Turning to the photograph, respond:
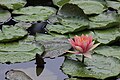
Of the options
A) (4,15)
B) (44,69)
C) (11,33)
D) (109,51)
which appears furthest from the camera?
(4,15)

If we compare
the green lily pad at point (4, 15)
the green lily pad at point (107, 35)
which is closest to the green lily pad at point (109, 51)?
the green lily pad at point (107, 35)

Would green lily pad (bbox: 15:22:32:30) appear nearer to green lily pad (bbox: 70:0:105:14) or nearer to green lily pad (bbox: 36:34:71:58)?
green lily pad (bbox: 36:34:71:58)

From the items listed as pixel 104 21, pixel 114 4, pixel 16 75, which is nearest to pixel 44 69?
pixel 16 75

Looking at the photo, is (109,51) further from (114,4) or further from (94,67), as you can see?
(114,4)

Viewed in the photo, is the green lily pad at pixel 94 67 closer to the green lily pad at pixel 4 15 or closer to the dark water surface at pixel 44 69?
the dark water surface at pixel 44 69

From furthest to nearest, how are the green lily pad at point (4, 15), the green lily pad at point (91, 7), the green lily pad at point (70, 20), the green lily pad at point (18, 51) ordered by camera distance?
1. the green lily pad at point (91, 7)
2. the green lily pad at point (4, 15)
3. the green lily pad at point (70, 20)
4. the green lily pad at point (18, 51)

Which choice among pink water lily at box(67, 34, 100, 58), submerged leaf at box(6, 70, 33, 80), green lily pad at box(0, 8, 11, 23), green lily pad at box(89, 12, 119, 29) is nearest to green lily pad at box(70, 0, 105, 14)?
green lily pad at box(89, 12, 119, 29)
